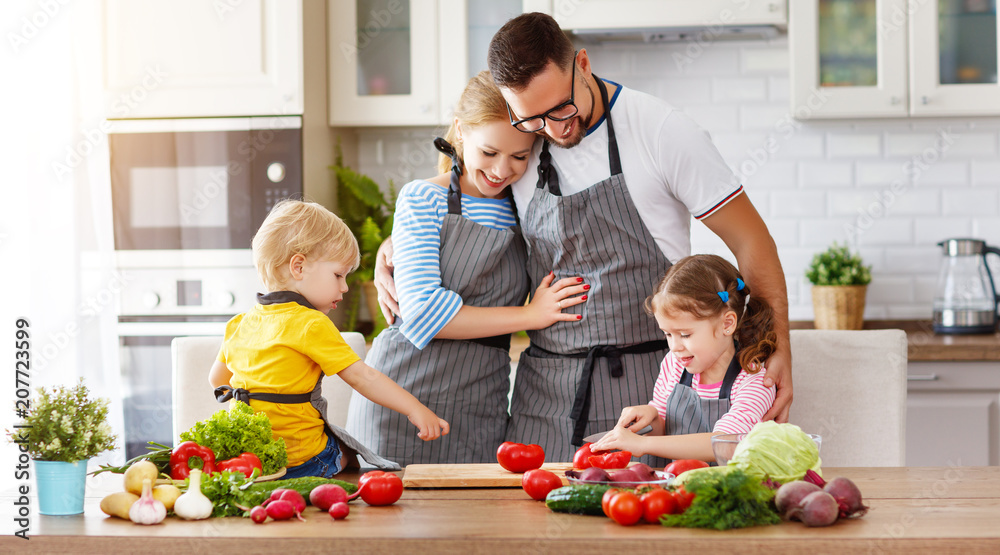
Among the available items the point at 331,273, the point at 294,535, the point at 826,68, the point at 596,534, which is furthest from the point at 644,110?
the point at 826,68

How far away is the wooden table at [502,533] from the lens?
3.14ft

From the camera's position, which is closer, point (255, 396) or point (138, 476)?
point (138, 476)

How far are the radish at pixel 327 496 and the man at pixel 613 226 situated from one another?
715mm

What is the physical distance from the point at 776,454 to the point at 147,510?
2.58 ft

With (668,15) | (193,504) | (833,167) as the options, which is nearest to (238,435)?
(193,504)

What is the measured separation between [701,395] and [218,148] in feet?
6.25

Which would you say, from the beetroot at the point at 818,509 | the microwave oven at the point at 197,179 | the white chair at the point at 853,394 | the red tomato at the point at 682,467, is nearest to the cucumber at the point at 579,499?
the red tomato at the point at 682,467

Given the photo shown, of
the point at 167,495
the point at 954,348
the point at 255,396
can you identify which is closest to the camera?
the point at 167,495

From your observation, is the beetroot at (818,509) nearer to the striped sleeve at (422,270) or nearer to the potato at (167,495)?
the potato at (167,495)

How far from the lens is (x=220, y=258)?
2.82m

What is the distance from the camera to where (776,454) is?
3.49 ft

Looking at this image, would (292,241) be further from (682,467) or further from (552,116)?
(682,467)

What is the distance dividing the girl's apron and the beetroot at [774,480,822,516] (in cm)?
68

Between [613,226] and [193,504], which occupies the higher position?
[613,226]
